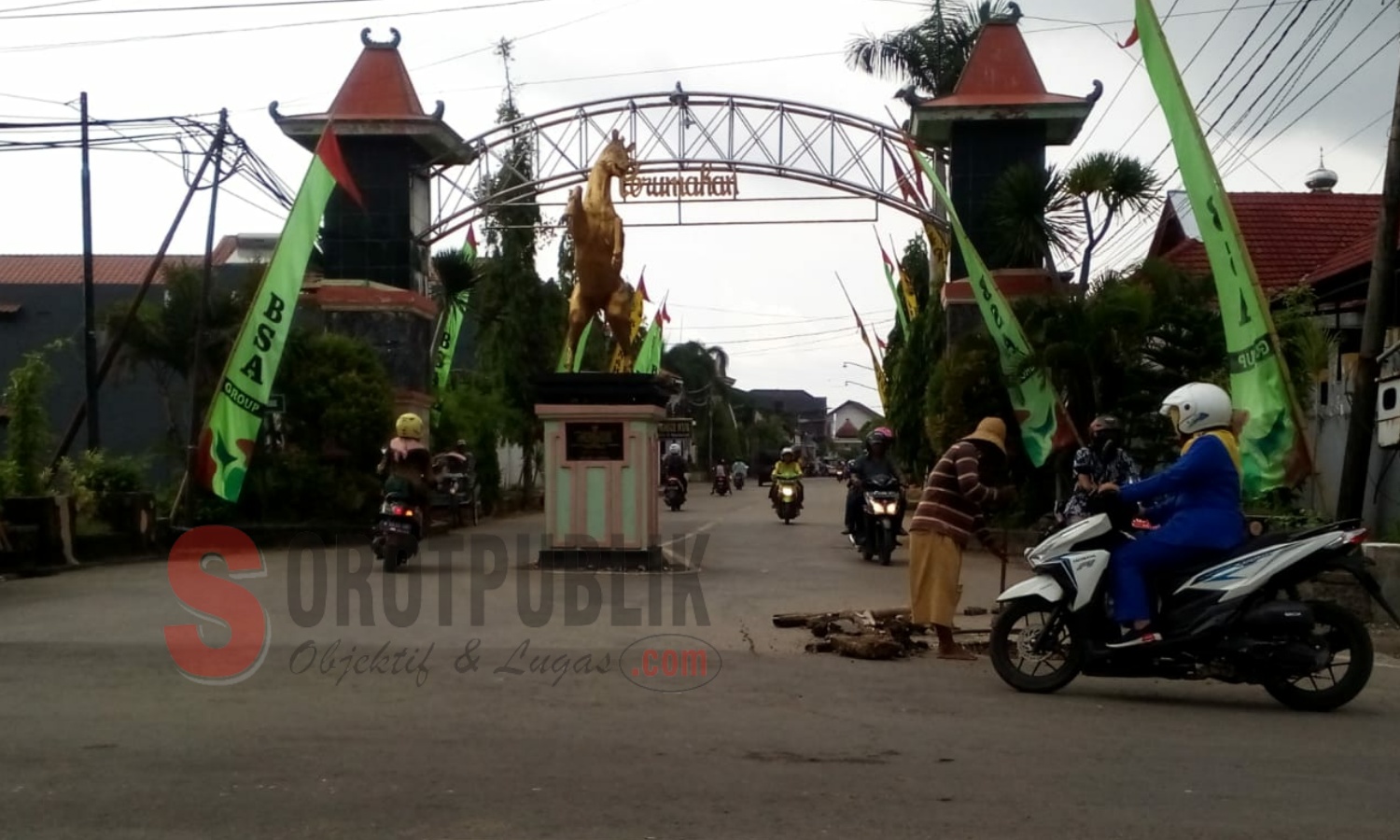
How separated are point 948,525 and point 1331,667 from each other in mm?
2635

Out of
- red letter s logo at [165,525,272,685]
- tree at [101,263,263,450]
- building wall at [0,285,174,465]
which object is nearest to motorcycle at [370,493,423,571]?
red letter s logo at [165,525,272,685]

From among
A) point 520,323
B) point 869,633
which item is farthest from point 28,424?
point 520,323

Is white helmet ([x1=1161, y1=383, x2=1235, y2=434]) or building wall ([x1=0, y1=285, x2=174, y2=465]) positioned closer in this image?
white helmet ([x1=1161, y1=383, x2=1235, y2=434])

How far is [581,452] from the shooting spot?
16266mm

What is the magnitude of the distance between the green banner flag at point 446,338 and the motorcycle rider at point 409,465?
8.83 m

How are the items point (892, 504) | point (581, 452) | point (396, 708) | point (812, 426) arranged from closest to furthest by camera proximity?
point (396, 708), point (581, 452), point (892, 504), point (812, 426)

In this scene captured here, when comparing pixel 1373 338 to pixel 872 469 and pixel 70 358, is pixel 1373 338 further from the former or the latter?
pixel 70 358

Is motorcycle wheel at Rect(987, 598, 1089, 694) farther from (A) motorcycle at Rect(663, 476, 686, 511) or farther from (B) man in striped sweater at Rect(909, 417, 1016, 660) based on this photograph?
(A) motorcycle at Rect(663, 476, 686, 511)

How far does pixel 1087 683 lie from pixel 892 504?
29.6 ft

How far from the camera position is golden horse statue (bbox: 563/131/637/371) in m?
16.2

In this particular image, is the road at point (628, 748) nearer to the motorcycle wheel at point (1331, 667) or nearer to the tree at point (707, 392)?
the motorcycle wheel at point (1331, 667)

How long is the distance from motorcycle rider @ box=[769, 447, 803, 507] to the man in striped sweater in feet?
56.1

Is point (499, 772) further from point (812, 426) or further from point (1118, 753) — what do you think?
point (812, 426)

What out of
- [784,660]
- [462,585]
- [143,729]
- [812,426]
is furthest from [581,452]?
[812,426]
